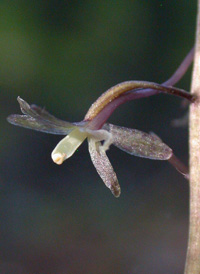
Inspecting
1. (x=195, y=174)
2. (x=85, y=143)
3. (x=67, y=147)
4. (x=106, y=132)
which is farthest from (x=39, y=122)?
(x=85, y=143)

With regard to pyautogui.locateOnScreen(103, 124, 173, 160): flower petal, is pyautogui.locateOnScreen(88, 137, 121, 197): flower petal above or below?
below

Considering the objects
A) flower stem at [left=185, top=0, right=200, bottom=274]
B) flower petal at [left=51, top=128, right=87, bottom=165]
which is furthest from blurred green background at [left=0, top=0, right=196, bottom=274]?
flower petal at [left=51, top=128, right=87, bottom=165]

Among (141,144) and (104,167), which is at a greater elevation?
(141,144)

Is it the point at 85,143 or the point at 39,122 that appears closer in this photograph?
the point at 39,122

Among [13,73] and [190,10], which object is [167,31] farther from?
[13,73]

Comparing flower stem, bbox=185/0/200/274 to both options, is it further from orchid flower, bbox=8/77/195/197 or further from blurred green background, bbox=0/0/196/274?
blurred green background, bbox=0/0/196/274

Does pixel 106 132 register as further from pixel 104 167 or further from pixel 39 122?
pixel 39 122
